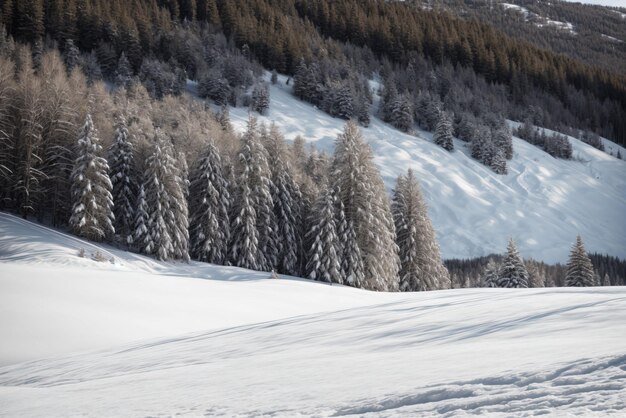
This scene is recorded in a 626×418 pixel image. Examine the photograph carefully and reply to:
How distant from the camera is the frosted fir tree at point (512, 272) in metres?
37.6

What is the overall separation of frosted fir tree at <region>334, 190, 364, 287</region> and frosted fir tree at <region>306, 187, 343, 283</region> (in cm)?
43

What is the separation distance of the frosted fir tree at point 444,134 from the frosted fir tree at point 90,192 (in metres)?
63.1

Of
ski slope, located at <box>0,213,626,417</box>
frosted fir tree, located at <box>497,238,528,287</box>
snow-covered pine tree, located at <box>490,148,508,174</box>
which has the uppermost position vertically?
snow-covered pine tree, located at <box>490,148,508,174</box>

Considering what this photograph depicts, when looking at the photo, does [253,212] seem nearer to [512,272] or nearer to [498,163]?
[512,272]

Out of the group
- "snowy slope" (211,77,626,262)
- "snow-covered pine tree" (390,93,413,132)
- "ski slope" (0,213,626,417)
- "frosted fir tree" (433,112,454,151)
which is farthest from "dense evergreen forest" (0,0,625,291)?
"ski slope" (0,213,626,417)

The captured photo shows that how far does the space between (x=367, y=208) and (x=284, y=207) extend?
25.3 feet

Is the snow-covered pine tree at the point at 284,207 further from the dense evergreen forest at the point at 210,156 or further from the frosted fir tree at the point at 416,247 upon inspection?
the frosted fir tree at the point at 416,247

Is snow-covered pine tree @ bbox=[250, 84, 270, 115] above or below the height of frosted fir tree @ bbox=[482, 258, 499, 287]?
above

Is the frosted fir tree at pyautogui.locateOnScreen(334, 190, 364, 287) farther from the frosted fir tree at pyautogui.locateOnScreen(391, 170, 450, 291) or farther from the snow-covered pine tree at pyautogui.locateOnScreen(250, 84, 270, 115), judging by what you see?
the snow-covered pine tree at pyautogui.locateOnScreen(250, 84, 270, 115)

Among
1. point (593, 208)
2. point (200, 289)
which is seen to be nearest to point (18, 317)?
point (200, 289)

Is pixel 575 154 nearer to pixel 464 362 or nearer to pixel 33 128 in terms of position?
pixel 33 128

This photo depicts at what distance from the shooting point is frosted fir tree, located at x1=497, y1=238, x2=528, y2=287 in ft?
123

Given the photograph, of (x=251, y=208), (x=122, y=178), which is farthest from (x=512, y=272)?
(x=122, y=178)

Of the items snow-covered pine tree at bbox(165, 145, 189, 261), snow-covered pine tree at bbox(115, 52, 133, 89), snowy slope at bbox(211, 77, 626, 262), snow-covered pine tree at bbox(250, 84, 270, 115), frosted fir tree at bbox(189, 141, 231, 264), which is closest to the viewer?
snow-covered pine tree at bbox(165, 145, 189, 261)
